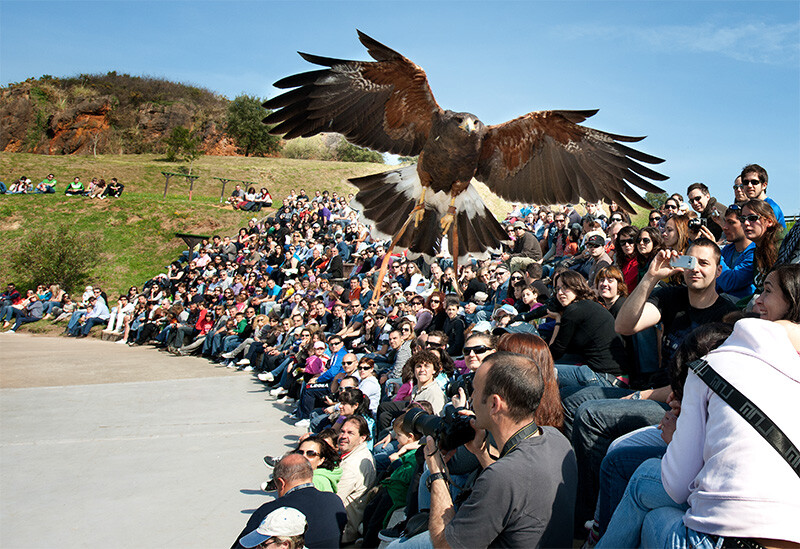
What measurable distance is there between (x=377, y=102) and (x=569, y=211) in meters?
5.19

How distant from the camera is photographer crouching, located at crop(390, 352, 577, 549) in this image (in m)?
1.54

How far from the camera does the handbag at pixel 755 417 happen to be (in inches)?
46.3

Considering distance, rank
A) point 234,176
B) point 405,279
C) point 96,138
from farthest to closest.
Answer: point 96,138
point 234,176
point 405,279

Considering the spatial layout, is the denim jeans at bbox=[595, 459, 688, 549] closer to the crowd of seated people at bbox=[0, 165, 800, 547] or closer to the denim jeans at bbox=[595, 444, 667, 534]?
the crowd of seated people at bbox=[0, 165, 800, 547]

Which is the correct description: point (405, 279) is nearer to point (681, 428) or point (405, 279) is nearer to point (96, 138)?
point (681, 428)

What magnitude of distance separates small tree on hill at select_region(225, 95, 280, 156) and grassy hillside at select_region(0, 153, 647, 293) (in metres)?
9.87

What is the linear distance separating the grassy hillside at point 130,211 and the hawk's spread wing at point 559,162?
10543mm

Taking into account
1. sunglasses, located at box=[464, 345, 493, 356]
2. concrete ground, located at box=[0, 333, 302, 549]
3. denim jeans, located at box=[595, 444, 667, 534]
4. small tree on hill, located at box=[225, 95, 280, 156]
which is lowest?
concrete ground, located at box=[0, 333, 302, 549]

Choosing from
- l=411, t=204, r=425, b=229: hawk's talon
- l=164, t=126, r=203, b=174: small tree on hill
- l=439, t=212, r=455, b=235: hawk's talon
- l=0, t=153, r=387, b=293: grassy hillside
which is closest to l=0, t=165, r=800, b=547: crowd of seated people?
l=439, t=212, r=455, b=235: hawk's talon

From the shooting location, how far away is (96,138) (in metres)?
43.4

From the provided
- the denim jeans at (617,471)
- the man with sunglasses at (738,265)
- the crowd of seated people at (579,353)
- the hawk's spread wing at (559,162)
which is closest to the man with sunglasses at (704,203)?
the crowd of seated people at (579,353)

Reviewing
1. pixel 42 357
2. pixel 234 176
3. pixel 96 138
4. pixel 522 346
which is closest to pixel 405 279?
pixel 42 357

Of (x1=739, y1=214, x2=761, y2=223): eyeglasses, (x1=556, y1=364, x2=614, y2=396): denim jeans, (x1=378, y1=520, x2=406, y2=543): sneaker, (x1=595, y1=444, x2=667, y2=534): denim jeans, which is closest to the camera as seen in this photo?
(x1=595, y1=444, x2=667, y2=534): denim jeans

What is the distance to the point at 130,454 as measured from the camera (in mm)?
5492
